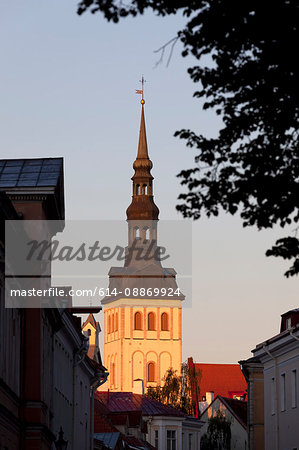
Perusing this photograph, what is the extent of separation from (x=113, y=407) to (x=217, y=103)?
66983mm

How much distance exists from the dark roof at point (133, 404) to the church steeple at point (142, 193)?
226ft

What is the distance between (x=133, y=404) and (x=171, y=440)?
4.45 metres

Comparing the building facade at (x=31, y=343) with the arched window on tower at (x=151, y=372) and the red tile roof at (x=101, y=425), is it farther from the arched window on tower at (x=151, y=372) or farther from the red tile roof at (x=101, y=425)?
the arched window on tower at (x=151, y=372)

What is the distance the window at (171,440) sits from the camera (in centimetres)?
8494

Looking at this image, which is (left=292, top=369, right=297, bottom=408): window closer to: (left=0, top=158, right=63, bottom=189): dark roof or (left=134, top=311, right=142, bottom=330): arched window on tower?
(left=0, top=158, right=63, bottom=189): dark roof

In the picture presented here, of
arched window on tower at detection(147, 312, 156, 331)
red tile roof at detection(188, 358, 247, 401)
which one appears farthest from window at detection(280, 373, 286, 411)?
red tile roof at detection(188, 358, 247, 401)

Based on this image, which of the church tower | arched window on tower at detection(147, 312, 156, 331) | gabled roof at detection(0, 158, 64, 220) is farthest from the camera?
arched window on tower at detection(147, 312, 156, 331)

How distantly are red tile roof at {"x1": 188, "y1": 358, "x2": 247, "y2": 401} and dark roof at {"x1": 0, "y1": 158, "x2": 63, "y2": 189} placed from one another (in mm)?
141510

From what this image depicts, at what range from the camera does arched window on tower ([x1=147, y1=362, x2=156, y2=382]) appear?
15175 centimetres

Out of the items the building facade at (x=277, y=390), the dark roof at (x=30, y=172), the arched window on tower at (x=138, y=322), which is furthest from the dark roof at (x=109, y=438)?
the arched window on tower at (x=138, y=322)

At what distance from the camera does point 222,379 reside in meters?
175

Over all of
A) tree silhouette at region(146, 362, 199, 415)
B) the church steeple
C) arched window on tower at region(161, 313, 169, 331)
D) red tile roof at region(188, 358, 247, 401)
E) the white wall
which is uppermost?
the church steeple

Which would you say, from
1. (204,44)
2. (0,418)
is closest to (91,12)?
(204,44)

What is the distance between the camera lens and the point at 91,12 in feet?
42.7
